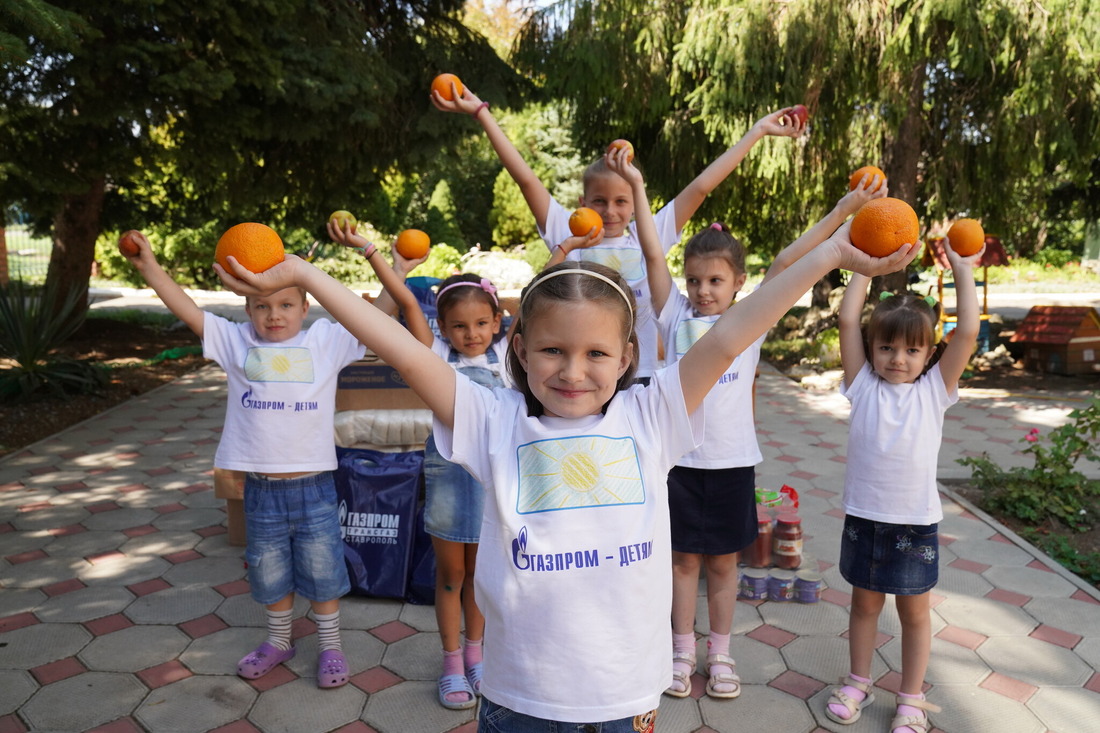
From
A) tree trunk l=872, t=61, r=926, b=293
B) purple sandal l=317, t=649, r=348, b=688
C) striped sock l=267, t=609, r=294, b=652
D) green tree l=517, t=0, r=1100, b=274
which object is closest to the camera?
purple sandal l=317, t=649, r=348, b=688

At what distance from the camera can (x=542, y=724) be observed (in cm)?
177

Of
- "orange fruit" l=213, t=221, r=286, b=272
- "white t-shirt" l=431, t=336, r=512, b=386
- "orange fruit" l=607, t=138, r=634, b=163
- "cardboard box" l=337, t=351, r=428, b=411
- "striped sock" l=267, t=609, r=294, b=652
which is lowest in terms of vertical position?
"striped sock" l=267, t=609, r=294, b=652

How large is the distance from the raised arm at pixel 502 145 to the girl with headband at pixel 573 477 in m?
1.42

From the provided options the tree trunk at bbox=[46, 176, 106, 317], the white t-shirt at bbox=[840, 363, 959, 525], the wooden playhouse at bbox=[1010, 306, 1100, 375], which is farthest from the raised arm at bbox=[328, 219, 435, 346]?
the wooden playhouse at bbox=[1010, 306, 1100, 375]

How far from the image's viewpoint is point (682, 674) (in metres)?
3.11

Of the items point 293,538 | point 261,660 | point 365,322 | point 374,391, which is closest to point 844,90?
point 374,391

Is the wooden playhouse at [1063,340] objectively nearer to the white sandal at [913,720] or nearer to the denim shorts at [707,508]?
the white sandal at [913,720]

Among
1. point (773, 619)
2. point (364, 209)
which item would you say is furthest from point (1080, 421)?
point (364, 209)

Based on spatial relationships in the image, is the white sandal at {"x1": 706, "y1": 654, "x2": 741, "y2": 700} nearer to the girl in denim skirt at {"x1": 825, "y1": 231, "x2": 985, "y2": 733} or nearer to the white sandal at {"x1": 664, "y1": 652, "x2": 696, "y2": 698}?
the white sandal at {"x1": 664, "y1": 652, "x2": 696, "y2": 698}

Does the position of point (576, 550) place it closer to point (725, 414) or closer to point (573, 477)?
point (573, 477)

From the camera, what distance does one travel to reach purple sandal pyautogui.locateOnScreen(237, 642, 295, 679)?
320 centimetres

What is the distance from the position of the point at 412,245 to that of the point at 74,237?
9.36 m

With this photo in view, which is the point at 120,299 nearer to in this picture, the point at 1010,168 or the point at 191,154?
the point at 191,154

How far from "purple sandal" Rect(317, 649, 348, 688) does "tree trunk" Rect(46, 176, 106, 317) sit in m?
8.75
